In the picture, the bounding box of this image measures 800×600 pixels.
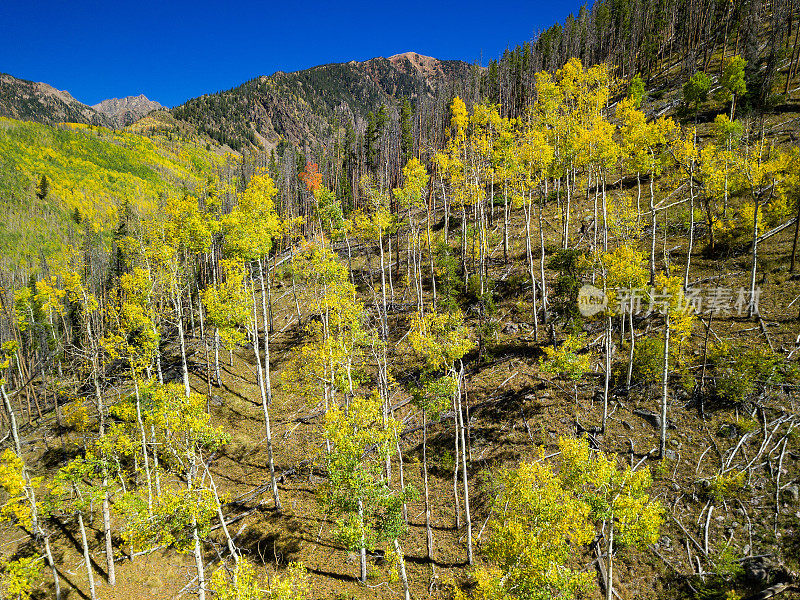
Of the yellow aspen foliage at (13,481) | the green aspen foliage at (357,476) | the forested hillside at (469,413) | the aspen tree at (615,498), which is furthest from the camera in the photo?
the forested hillside at (469,413)

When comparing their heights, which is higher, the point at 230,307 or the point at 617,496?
the point at 230,307

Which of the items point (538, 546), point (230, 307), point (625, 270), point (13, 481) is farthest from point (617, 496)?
point (13, 481)

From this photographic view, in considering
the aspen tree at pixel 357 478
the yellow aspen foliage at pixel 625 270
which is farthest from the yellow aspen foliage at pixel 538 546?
the yellow aspen foliage at pixel 625 270

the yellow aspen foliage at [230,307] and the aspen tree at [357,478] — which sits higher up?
the yellow aspen foliage at [230,307]

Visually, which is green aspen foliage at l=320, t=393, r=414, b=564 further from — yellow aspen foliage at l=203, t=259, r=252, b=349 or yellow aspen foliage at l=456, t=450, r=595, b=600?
yellow aspen foliage at l=203, t=259, r=252, b=349

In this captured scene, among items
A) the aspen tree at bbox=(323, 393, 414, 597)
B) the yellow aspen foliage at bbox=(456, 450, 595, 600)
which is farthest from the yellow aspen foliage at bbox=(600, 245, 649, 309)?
the aspen tree at bbox=(323, 393, 414, 597)

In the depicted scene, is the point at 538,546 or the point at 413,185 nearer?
the point at 538,546

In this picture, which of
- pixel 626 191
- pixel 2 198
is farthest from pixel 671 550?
pixel 2 198

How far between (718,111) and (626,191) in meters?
22.0

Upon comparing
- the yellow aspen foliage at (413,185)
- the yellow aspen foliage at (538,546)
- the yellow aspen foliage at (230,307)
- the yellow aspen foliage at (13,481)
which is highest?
the yellow aspen foliage at (413,185)

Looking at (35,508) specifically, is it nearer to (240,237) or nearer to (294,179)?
(240,237)

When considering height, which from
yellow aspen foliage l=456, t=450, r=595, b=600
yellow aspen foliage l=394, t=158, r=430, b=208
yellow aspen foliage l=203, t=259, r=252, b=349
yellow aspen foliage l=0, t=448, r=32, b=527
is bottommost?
yellow aspen foliage l=456, t=450, r=595, b=600

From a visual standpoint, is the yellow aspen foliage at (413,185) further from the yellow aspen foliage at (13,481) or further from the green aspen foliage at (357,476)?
the yellow aspen foliage at (13,481)

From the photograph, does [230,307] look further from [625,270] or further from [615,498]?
[625,270]
